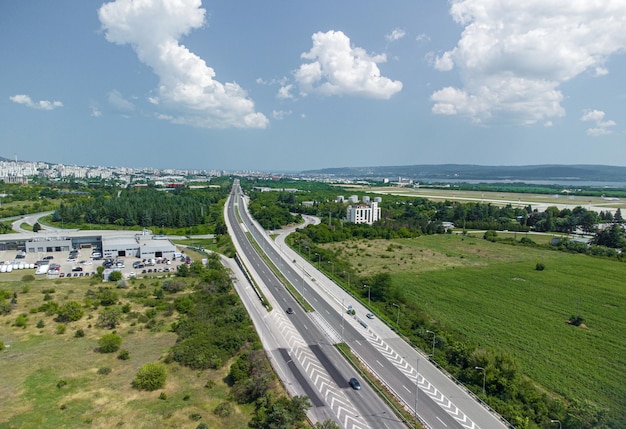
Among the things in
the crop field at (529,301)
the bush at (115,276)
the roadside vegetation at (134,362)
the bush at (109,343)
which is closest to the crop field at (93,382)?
the roadside vegetation at (134,362)

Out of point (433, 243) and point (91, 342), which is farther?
point (433, 243)

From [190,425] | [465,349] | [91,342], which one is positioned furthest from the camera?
[91,342]

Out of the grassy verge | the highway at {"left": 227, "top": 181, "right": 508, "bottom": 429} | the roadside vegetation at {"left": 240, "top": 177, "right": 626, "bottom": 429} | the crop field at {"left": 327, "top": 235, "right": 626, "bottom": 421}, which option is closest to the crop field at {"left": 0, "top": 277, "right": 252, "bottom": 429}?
the highway at {"left": 227, "top": 181, "right": 508, "bottom": 429}

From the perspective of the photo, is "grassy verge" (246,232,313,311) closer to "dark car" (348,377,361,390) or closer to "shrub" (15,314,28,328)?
"dark car" (348,377,361,390)

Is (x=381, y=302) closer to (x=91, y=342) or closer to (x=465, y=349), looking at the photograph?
(x=465, y=349)

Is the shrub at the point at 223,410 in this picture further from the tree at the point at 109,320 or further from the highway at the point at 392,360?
the tree at the point at 109,320

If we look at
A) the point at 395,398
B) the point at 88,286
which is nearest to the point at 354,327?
the point at 395,398
